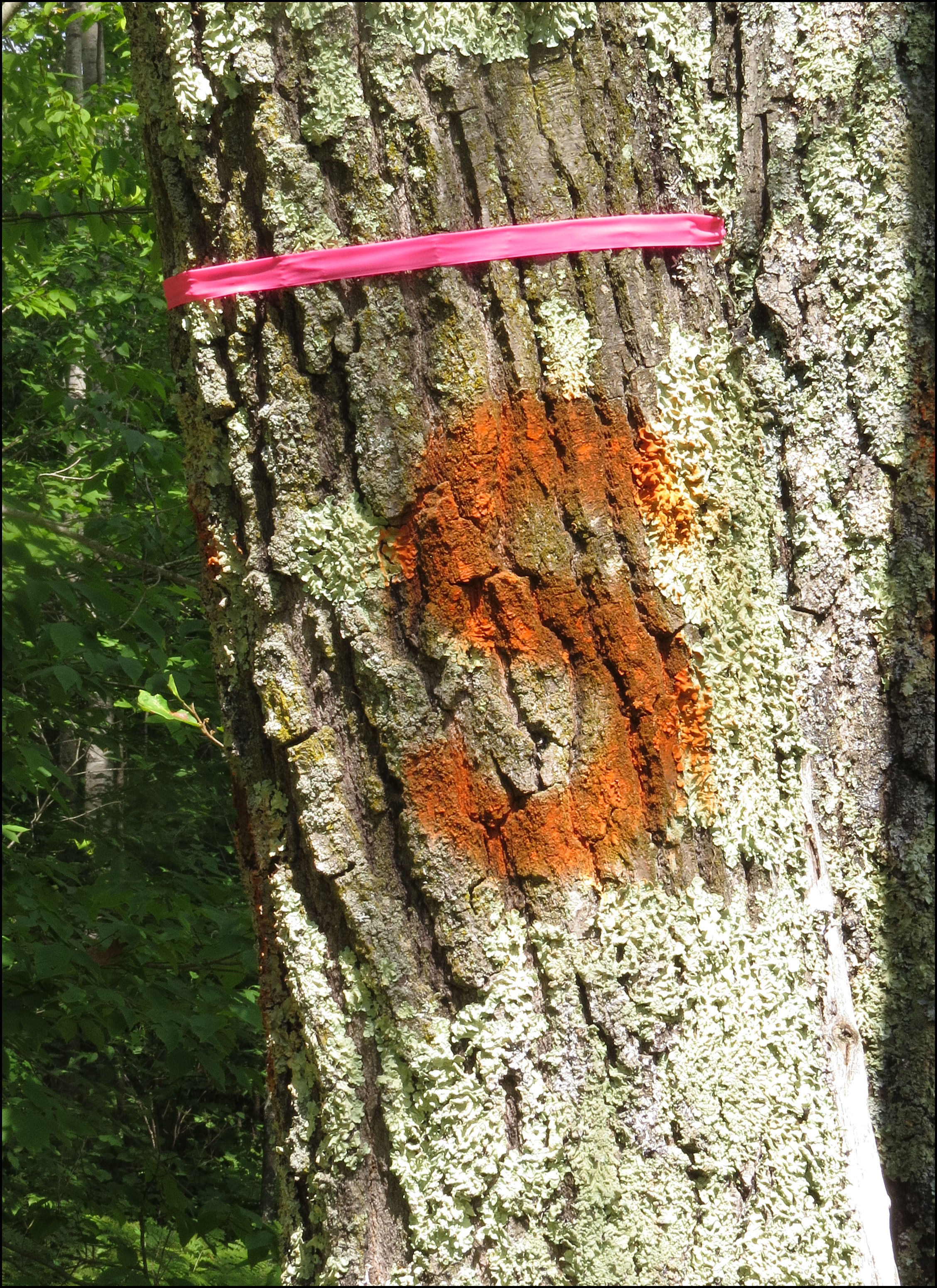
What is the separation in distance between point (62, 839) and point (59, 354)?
2042 millimetres

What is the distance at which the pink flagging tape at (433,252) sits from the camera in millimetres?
973

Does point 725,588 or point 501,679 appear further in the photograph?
point 725,588

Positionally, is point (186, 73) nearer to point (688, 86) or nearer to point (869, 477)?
point (688, 86)

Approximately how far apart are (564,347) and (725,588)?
309 mm

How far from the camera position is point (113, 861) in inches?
82.7

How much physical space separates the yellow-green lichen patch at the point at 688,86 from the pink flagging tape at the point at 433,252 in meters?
0.11

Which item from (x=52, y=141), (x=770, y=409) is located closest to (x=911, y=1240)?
(x=770, y=409)

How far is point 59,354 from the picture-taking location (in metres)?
3.57

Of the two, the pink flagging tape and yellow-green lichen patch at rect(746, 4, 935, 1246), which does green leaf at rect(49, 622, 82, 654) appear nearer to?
the pink flagging tape

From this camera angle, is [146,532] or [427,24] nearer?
[427,24]

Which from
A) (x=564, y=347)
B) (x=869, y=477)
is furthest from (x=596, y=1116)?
(x=869, y=477)

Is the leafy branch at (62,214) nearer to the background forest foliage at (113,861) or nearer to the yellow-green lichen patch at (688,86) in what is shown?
the background forest foliage at (113,861)

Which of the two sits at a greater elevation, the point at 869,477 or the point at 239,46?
the point at 239,46

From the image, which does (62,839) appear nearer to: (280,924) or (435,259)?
(280,924)
